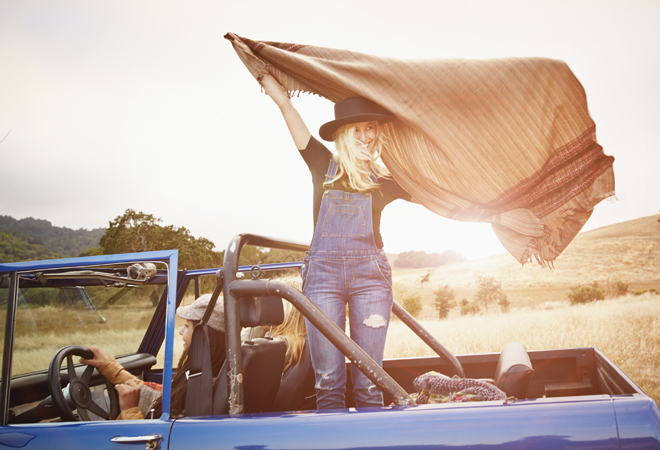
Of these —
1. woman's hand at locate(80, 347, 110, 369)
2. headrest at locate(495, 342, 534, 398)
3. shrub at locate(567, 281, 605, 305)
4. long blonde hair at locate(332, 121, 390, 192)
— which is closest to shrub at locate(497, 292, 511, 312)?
shrub at locate(567, 281, 605, 305)

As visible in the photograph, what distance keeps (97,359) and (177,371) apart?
57 cm

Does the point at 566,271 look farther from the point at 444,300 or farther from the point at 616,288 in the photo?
the point at 444,300

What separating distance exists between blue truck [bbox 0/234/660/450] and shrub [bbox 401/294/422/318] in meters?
15.2

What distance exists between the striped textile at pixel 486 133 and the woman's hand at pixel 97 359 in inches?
70.2

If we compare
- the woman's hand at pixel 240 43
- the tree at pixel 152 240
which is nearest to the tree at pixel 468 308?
the tree at pixel 152 240

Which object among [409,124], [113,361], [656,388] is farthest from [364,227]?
[656,388]

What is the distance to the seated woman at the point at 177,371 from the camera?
7.21 feet

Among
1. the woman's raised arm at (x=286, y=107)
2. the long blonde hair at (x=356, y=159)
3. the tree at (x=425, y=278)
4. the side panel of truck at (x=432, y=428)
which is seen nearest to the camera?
the side panel of truck at (x=432, y=428)

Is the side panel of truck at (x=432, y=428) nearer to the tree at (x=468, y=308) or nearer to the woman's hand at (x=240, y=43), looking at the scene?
the woman's hand at (x=240, y=43)

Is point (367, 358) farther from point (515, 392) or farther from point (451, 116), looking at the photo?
point (451, 116)

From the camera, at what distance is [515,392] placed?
1.99 metres

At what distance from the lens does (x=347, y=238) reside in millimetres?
2076

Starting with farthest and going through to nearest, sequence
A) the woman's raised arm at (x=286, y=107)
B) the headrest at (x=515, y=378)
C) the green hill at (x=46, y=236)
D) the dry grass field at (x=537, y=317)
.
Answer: the green hill at (x=46, y=236)
the dry grass field at (x=537, y=317)
the woman's raised arm at (x=286, y=107)
the headrest at (x=515, y=378)

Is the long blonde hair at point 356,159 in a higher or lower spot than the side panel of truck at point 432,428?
higher
